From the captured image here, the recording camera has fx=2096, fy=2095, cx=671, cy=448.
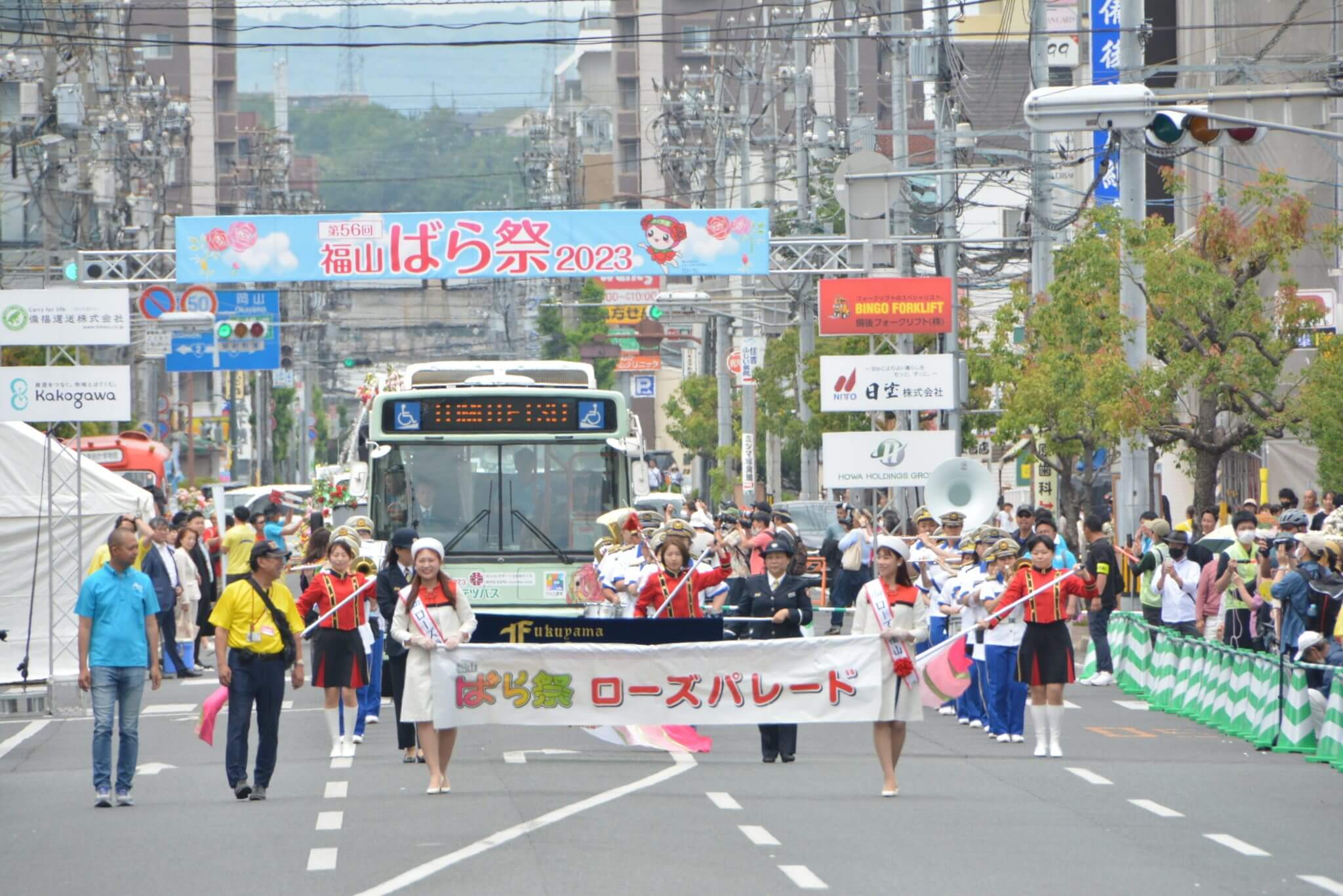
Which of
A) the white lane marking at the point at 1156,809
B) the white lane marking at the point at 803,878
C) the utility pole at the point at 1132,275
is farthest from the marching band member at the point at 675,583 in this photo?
the utility pole at the point at 1132,275

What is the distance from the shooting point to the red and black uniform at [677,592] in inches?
628

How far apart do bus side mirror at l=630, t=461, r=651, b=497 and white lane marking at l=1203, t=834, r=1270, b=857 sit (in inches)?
323

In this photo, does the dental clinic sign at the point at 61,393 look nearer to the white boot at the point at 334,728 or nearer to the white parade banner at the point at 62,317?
the white parade banner at the point at 62,317

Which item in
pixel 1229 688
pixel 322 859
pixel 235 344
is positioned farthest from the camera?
pixel 235 344

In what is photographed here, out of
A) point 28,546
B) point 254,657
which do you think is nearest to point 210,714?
point 254,657

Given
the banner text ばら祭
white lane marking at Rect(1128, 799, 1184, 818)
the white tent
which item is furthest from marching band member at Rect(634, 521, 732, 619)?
the white tent

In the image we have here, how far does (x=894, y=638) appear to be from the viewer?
529 inches

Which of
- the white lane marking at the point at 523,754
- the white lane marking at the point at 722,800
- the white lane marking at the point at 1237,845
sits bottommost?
the white lane marking at the point at 523,754

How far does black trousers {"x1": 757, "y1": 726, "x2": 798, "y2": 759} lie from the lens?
607 inches

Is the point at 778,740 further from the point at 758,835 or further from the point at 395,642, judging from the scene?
the point at 758,835

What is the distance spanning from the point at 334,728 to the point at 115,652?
279 centimetres

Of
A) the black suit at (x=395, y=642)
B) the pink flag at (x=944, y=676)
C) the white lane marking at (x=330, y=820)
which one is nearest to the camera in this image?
the white lane marking at (x=330, y=820)

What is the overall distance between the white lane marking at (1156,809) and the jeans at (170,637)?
42.2ft

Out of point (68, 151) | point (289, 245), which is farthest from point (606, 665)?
point (68, 151)
